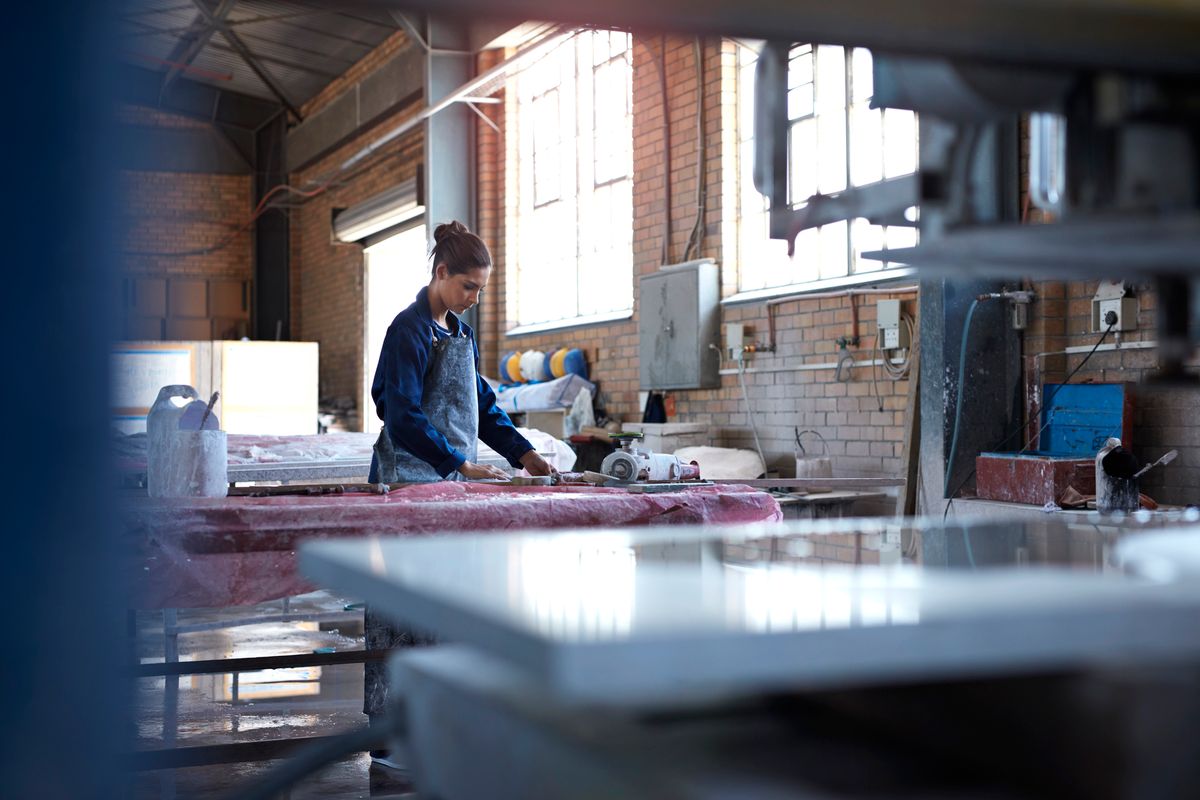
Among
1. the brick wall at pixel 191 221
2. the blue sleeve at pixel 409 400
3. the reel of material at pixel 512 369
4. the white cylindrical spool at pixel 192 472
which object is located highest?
the brick wall at pixel 191 221

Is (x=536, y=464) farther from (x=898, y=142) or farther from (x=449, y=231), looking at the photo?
(x=898, y=142)

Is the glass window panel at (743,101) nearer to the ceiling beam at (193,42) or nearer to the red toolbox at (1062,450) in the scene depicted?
the red toolbox at (1062,450)

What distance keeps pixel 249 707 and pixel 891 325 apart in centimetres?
366

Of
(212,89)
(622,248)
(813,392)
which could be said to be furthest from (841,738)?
(212,89)

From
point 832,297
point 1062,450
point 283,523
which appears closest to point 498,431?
point 283,523

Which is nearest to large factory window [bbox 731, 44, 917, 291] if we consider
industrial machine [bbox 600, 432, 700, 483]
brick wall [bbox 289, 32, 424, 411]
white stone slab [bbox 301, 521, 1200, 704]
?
industrial machine [bbox 600, 432, 700, 483]

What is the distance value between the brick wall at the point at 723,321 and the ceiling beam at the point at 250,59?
16.7ft

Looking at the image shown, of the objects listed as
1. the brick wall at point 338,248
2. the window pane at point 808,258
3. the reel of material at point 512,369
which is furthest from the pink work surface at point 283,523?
the brick wall at point 338,248

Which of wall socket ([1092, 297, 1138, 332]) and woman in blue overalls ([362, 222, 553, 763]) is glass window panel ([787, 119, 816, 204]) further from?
woman in blue overalls ([362, 222, 553, 763])

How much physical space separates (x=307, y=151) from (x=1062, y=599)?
49.0 ft

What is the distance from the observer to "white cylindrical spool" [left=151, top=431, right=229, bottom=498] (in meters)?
2.87

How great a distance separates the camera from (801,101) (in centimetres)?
737

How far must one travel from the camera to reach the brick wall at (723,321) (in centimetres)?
678

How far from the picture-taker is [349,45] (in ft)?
42.3
